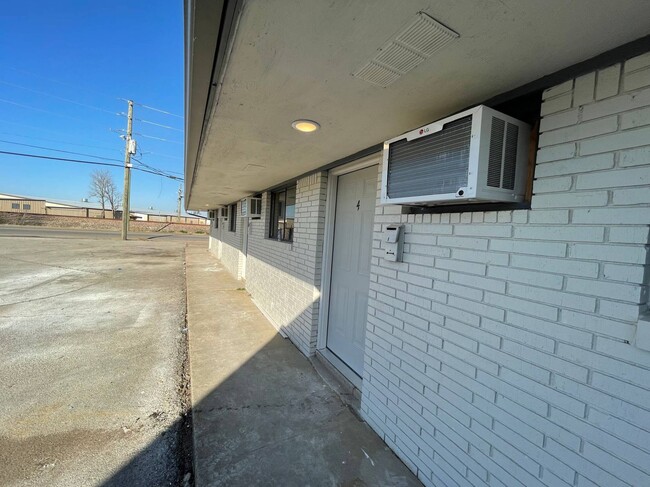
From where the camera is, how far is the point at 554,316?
131cm

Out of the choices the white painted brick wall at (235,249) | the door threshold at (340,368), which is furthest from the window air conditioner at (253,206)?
the door threshold at (340,368)

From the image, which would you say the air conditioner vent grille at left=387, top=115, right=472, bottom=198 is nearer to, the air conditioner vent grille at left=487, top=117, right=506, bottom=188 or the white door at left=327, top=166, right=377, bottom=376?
the air conditioner vent grille at left=487, top=117, right=506, bottom=188

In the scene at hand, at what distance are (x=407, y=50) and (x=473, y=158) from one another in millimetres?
587

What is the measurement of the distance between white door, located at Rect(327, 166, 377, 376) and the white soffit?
1594mm

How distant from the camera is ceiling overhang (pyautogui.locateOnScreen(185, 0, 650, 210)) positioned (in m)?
1.00

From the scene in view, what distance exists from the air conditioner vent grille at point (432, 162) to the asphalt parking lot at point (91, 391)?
96.4 inches

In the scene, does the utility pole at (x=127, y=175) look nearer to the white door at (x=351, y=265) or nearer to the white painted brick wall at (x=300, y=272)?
the white painted brick wall at (x=300, y=272)

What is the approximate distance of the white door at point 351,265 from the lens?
120 inches

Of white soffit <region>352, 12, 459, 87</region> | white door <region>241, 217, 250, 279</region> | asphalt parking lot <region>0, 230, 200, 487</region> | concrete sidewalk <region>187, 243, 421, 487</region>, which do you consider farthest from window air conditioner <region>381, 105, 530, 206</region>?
white door <region>241, 217, 250, 279</region>

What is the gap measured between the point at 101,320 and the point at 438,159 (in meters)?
5.69

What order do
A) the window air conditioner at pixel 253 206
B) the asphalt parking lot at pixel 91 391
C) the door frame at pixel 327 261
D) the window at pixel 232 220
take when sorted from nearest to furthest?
the asphalt parking lot at pixel 91 391 < the door frame at pixel 327 261 < the window air conditioner at pixel 253 206 < the window at pixel 232 220

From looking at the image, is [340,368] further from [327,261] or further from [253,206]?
[253,206]

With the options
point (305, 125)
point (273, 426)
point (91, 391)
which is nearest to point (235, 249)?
point (91, 391)

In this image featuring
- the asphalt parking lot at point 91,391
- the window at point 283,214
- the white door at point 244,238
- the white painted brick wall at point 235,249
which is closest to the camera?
the asphalt parking lot at point 91,391
